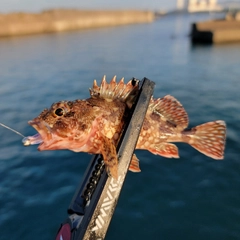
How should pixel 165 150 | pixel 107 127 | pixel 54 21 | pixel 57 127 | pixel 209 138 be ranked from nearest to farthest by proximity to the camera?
1. pixel 57 127
2. pixel 107 127
3. pixel 165 150
4. pixel 209 138
5. pixel 54 21

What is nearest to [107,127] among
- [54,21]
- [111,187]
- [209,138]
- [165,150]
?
[111,187]

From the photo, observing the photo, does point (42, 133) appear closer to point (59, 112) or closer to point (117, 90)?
point (59, 112)

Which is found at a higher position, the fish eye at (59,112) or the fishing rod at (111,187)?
the fish eye at (59,112)

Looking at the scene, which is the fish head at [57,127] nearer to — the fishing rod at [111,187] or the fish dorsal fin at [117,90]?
the fish dorsal fin at [117,90]

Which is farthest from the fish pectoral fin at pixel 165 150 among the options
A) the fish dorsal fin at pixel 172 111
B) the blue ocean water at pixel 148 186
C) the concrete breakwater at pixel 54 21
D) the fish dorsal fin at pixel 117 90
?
the concrete breakwater at pixel 54 21

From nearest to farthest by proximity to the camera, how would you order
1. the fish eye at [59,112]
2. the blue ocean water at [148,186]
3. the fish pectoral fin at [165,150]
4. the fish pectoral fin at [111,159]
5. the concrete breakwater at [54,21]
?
the fish pectoral fin at [111,159] → the fish eye at [59,112] → the fish pectoral fin at [165,150] → the blue ocean water at [148,186] → the concrete breakwater at [54,21]

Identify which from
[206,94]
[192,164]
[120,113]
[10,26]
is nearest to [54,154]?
[192,164]
